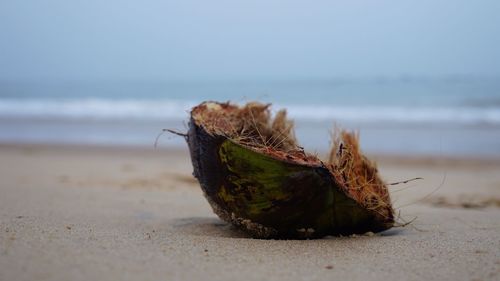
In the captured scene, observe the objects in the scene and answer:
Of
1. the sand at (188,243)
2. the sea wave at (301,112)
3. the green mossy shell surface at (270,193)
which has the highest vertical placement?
the sea wave at (301,112)

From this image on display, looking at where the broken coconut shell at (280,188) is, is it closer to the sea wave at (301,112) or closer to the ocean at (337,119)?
the ocean at (337,119)

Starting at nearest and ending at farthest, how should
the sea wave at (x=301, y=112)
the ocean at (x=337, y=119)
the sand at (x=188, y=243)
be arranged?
the sand at (x=188, y=243) < the ocean at (x=337, y=119) < the sea wave at (x=301, y=112)

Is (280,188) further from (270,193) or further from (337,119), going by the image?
(337,119)

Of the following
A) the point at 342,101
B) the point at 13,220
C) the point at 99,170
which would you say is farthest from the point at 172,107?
the point at 13,220

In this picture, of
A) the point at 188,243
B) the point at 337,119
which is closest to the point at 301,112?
the point at 337,119

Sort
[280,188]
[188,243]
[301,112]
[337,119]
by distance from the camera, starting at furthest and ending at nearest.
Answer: [301,112], [337,119], [188,243], [280,188]

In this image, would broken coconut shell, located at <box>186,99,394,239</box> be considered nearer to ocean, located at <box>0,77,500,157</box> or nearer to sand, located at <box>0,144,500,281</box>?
sand, located at <box>0,144,500,281</box>

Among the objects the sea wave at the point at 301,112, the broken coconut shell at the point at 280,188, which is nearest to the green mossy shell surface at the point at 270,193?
the broken coconut shell at the point at 280,188
